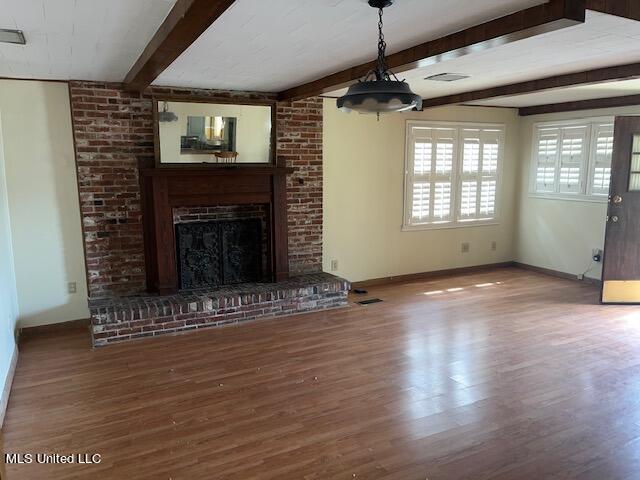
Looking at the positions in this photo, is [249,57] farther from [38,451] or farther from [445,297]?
[445,297]

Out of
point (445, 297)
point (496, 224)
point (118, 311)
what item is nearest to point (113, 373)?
point (118, 311)

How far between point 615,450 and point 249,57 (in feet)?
11.2

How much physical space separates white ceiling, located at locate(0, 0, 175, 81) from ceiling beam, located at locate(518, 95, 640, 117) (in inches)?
211

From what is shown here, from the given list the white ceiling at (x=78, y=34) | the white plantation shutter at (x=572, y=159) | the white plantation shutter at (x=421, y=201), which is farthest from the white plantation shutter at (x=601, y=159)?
the white ceiling at (x=78, y=34)

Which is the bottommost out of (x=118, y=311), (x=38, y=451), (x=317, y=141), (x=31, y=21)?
(x=38, y=451)

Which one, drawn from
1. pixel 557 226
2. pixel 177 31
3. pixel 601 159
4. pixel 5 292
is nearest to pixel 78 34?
pixel 177 31

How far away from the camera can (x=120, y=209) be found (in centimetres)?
466

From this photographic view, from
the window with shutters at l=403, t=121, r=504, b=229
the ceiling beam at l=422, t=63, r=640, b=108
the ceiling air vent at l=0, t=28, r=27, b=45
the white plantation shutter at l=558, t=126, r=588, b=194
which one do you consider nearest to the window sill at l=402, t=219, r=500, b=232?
the window with shutters at l=403, t=121, r=504, b=229

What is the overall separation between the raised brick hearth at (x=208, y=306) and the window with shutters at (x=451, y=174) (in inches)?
71.6

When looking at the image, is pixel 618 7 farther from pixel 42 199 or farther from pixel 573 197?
pixel 42 199

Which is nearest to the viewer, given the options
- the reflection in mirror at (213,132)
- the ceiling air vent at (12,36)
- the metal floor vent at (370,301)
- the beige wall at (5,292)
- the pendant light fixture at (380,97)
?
the pendant light fixture at (380,97)

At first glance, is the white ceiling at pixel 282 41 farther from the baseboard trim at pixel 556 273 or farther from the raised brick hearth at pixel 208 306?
the baseboard trim at pixel 556 273

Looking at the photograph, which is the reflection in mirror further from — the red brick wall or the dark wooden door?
the dark wooden door

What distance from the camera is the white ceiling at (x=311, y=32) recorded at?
93.2 inches
